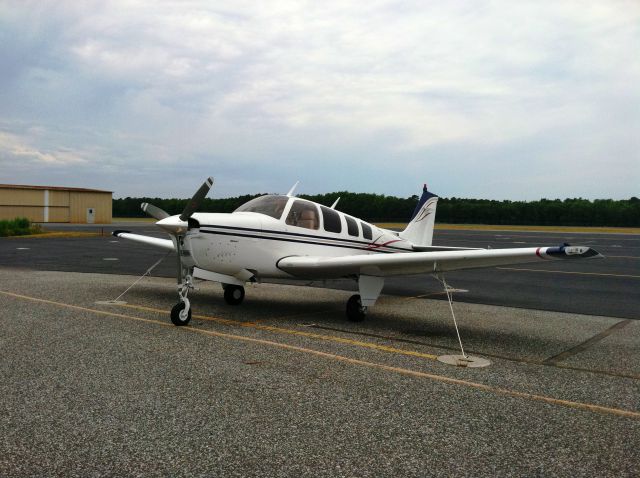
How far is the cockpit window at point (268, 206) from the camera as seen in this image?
974cm

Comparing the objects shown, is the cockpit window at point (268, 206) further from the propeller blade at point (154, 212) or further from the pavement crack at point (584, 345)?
the pavement crack at point (584, 345)

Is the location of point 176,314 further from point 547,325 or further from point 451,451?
point 547,325

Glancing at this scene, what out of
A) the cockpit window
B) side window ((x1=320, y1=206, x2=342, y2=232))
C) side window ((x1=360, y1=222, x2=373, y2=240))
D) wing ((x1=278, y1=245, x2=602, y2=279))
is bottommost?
wing ((x1=278, y1=245, x2=602, y2=279))

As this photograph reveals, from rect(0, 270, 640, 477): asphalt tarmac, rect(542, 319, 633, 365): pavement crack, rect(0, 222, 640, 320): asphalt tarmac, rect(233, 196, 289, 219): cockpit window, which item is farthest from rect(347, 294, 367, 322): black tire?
rect(0, 222, 640, 320): asphalt tarmac

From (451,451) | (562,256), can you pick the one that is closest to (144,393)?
(451,451)

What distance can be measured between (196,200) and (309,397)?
4.26m

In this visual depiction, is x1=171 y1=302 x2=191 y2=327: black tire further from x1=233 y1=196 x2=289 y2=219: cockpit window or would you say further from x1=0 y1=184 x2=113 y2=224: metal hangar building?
x1=0 y1=184 x2=113 y2=224: metal hangar building

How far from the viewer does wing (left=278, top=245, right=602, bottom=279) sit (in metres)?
7.45

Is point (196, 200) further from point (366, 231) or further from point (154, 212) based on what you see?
point (366, 231)

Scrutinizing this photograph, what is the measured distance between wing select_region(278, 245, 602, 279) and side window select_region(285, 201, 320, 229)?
670mm

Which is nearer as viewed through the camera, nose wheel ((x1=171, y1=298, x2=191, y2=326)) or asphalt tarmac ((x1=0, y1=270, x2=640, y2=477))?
asphalt tarmac ((x1=0, y1=270, x2=640, y2=477))

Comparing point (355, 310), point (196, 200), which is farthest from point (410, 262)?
point (196, 200)

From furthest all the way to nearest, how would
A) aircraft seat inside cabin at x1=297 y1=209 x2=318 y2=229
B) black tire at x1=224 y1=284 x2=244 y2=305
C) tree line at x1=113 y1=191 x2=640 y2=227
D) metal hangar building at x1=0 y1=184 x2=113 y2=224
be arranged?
tree line at x1=113 y1=191 x2=640 y2=227 < metal hangar building at x1=0 y1=184 x2=113 y2=224 < black tire at x1=224 y1=284 x2=244 y2=305 < aircraft seat inside cabin at x1=297 y1=209 x2=318 y2=229

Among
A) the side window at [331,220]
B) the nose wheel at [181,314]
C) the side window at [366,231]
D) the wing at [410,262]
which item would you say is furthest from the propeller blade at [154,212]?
the side window at [366,231]
